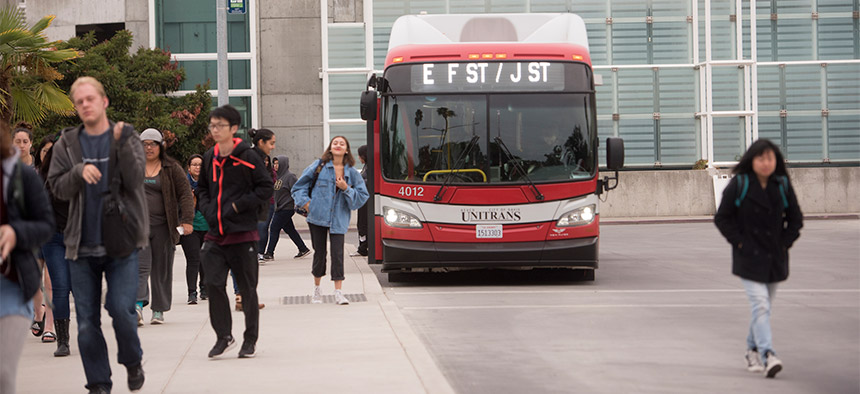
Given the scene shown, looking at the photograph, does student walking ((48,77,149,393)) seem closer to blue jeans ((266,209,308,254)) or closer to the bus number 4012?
the bus number 4012

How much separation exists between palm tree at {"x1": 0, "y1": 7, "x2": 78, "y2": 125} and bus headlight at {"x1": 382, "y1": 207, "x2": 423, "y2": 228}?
638cm

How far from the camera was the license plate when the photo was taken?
44.5 feet

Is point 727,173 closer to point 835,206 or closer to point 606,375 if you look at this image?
point 835,206

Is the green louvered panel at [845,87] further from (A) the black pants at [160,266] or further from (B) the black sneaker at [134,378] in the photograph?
(B) the black sneaker at [134,378]

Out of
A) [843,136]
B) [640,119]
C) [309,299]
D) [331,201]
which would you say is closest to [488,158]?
[331,201]

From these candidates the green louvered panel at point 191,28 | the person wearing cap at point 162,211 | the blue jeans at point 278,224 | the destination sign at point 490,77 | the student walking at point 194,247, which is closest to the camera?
the person wearing cap at point 162,211

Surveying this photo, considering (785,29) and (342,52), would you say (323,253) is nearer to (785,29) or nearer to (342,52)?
(342,52)

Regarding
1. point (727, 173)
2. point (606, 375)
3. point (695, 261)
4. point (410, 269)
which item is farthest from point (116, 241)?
point (727, 173)

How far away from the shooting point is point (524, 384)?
24.2ft

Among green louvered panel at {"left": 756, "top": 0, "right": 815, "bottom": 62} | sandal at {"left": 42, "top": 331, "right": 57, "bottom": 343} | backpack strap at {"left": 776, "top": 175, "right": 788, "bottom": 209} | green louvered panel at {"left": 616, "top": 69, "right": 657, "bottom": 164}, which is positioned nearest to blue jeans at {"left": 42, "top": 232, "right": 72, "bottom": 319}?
sandal at {"left": 42, "top": 331, "right": 57, "bottom": 343}

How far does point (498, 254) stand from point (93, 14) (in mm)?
23317

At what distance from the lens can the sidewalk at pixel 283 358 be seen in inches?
285

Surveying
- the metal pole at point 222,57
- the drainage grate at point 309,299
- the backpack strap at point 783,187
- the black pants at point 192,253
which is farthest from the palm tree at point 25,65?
the backpack strap at point 783,187

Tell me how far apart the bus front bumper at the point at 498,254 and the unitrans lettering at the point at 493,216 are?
28 centimetres
